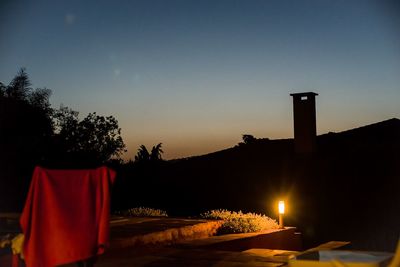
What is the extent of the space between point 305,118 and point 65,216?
11271 mm

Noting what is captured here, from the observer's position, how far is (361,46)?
1166cm

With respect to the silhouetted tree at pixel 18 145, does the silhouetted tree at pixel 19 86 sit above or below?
above

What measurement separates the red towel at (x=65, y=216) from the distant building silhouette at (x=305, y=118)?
36.0 feet

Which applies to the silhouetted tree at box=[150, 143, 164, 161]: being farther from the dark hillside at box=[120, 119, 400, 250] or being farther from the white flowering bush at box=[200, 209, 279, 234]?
the white flowering bush at box=[200, 209, 279, 234]

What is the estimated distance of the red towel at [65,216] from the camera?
3.75 metres

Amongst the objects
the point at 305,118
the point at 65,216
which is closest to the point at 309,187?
the point at 305,118

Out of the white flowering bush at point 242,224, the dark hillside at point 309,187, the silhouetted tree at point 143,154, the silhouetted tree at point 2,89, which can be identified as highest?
the silhouetted tree at point 2,89

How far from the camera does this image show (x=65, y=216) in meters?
3.86

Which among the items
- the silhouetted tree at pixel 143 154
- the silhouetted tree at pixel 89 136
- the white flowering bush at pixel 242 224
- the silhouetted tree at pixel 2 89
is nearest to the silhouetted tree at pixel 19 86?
the silhouetted tree at pixel 2 89

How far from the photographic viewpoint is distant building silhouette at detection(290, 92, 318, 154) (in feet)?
47.3

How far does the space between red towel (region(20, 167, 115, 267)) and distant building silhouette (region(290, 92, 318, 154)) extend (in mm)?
10975

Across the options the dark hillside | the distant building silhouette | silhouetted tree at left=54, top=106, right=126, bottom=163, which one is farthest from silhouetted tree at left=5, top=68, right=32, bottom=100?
Result: the distant building silhouette

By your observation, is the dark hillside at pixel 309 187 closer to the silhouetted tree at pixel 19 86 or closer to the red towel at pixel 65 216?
the silhouetted tree at pixel 19 86

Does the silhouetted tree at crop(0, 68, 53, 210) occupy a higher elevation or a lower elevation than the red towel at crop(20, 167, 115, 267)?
higher
